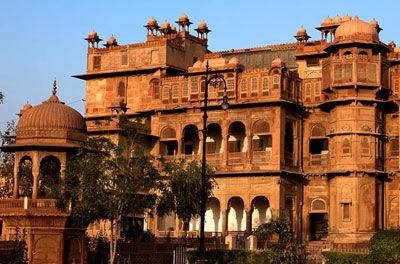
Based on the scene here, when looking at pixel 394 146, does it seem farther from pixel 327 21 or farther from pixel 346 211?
pixel 327 21

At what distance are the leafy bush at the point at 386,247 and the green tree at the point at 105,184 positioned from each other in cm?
1133

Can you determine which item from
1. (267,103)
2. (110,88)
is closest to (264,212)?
(267,103)

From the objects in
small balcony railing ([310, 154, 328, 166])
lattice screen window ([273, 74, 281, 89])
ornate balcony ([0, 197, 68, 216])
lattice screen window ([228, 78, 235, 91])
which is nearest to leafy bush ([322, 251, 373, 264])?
ornate balcony ([0, 197, 68, 216])

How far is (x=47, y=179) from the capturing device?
49031 mm

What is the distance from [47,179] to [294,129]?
62.7 feet

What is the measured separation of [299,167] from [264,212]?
13.1ft

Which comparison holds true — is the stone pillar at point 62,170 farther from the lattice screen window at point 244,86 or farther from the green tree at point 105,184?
the lattice screen window at point 244,86

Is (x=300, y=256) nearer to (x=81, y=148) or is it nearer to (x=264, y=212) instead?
(x=81, y=148)

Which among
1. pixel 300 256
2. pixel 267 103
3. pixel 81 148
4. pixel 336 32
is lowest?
pixel 300 256

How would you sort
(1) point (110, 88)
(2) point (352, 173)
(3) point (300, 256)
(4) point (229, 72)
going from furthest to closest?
1. (1) point (110, 88)
2. (4) point (229, 72)
3. (2) point (352, 173)
4. (3) point (300, 256)

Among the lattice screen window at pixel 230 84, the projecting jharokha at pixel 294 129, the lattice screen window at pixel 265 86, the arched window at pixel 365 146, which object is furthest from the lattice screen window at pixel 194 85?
the arched window at pixel 365 146

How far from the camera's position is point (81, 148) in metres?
43.3

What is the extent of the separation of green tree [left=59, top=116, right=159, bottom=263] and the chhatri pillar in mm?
717

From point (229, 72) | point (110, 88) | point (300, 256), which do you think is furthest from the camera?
point (110, 88)
